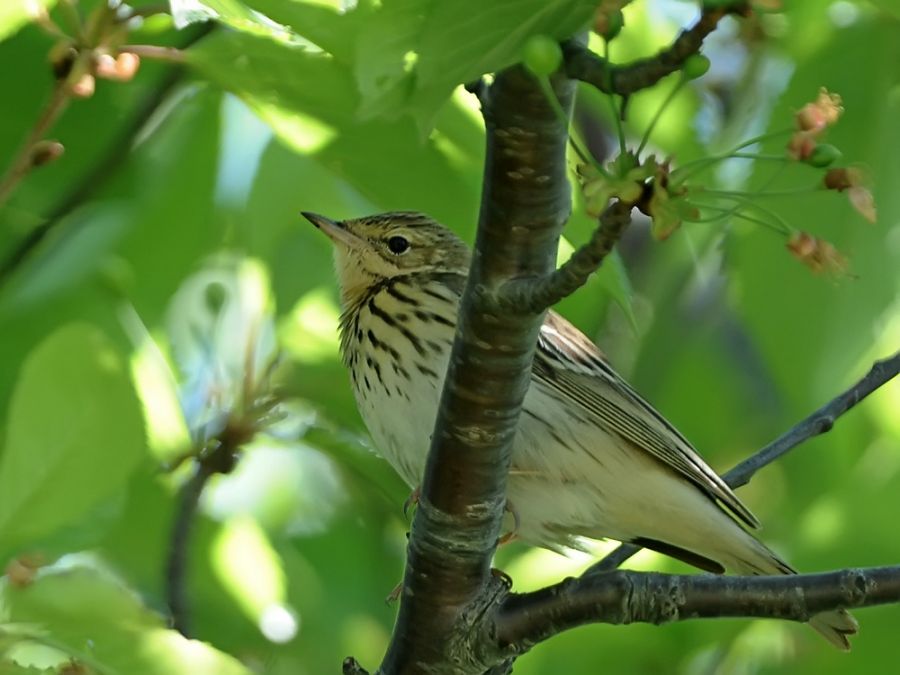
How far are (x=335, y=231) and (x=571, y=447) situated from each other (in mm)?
1051

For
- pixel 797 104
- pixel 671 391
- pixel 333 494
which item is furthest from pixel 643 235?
pixel 797 104

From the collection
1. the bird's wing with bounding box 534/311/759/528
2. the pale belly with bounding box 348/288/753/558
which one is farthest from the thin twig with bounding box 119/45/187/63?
the bird's wing with bounding box 534/311/759/528

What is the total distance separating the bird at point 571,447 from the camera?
4082 mm

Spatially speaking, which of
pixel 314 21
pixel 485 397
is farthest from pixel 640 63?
pixel 485 397

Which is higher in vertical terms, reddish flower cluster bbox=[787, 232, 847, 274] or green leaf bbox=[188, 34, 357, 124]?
green leaf bbox=[188, 34, 357, 124]

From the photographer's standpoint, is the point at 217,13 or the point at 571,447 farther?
the point at 571,447

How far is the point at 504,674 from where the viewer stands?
10.5ft

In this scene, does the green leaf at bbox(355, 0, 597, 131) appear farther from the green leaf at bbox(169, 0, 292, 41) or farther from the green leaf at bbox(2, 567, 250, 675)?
the green leaf at bbox(2, 567, 250, 675)

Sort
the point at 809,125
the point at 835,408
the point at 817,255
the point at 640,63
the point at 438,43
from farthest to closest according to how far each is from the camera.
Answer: the point at 835,408 → the point at 817,255 → the point at 809,125 → the point at 640,63 → the point at 438,43

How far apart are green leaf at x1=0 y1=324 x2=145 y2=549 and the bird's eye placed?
6.35 ft

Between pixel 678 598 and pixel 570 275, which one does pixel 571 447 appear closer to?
pixel 678 598

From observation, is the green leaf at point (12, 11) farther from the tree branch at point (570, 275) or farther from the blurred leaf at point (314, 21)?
the tree branch at point (570, 275)

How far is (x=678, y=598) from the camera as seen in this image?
2604 millimetres

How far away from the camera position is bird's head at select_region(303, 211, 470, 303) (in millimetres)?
4641
